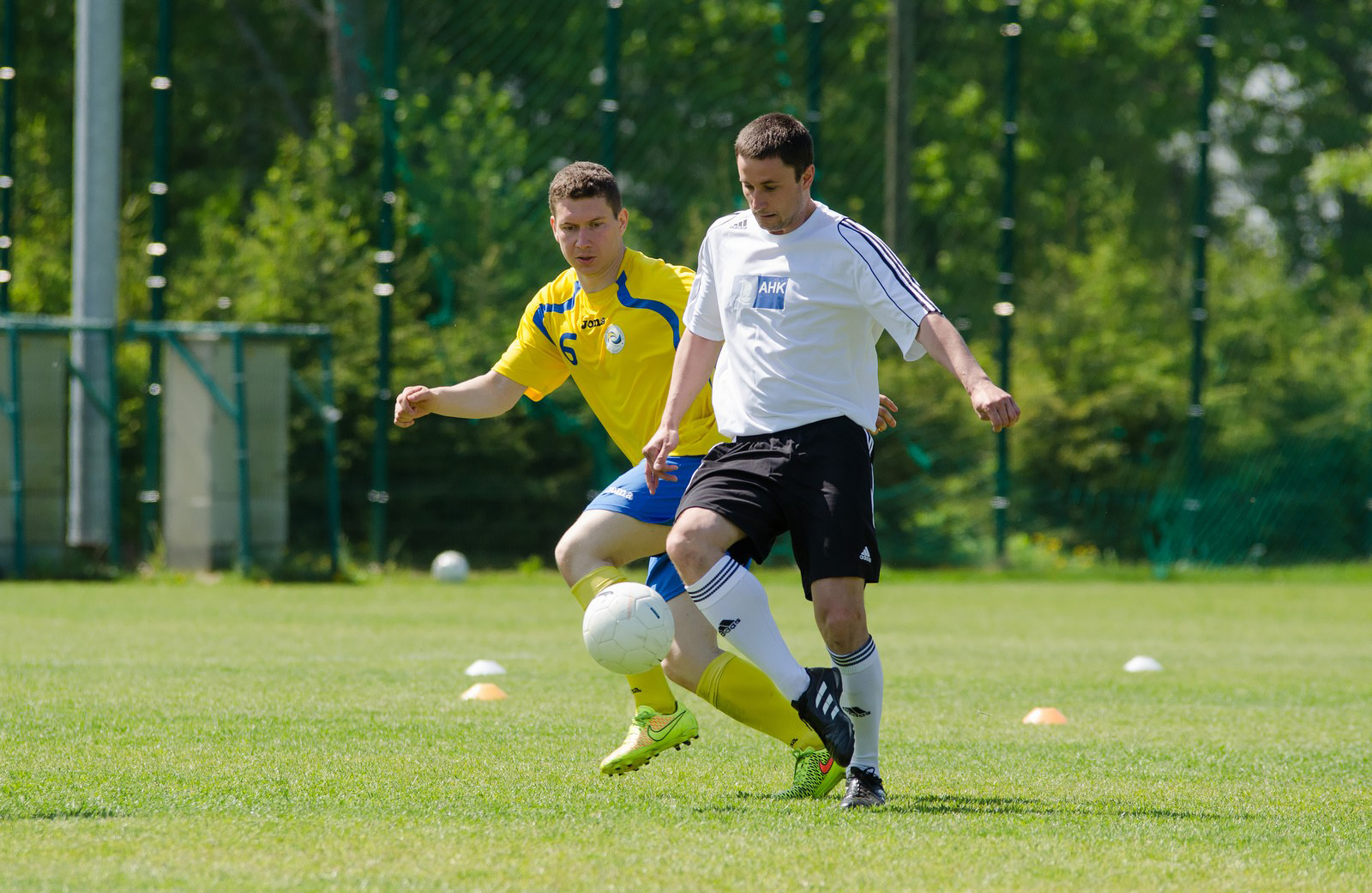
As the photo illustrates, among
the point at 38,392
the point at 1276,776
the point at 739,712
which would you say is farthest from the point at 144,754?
the point at 38,392

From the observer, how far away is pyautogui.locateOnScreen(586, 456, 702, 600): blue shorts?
5.34 meters

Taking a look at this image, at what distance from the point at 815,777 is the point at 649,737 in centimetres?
55

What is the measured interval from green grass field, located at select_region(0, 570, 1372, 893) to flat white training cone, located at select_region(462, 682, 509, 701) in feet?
0.21

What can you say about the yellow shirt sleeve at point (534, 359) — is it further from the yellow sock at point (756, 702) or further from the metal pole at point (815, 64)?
the metal pole at point (815, 64)

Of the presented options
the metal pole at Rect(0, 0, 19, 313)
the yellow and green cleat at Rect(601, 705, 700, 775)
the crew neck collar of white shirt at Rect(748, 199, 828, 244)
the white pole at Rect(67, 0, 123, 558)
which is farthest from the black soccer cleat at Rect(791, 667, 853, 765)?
the metal pole at Rect(0, 0, 19, 313)

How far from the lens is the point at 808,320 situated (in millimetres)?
4906

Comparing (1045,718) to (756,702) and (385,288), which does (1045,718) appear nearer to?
(756,702)

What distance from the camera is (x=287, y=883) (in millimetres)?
3537

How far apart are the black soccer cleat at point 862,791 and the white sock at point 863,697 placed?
6cm

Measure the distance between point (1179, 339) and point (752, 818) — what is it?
2292 centimetres

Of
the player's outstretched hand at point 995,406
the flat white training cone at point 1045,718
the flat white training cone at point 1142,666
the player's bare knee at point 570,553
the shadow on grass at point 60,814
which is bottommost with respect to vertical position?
the flat white training cone at point 1142,666

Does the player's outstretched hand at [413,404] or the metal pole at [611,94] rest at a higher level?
the metal pole at [611,94]

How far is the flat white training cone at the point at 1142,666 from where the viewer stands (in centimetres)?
909

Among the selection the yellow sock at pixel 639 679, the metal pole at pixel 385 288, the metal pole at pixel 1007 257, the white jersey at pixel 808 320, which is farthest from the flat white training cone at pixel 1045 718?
the metal pole at pixel 1007 257
